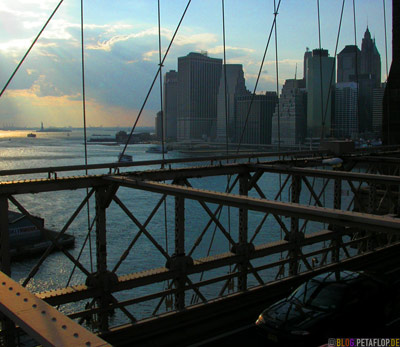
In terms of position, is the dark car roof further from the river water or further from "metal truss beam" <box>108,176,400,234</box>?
the river water

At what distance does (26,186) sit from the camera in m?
5.61

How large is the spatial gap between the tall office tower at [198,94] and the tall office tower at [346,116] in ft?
28.6

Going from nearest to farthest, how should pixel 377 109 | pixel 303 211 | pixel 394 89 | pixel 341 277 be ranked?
1. pixel 303 211
2. pixel 341 277
3. pixel 394 89
4. pixel 377 109

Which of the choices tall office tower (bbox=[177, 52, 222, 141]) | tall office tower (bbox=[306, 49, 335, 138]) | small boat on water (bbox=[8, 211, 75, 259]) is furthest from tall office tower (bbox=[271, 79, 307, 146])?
small boat on water (bbox=[8, 211, 75, 259])

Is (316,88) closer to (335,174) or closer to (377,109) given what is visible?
(377,109)

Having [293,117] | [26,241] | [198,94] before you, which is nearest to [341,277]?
[293,117]

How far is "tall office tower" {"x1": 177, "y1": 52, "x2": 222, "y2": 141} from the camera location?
107 feet

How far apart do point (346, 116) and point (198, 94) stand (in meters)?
11.0

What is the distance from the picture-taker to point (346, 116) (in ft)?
108

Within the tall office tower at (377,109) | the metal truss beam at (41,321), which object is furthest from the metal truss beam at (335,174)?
the tall office tower at (377,109)

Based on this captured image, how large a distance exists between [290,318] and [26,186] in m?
3.71

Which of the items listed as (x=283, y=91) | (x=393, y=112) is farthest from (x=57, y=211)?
(x=393, y=112)

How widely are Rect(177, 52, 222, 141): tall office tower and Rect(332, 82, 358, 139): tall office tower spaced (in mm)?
8727

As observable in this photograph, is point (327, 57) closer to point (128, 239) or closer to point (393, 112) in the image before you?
point (393, 112)
